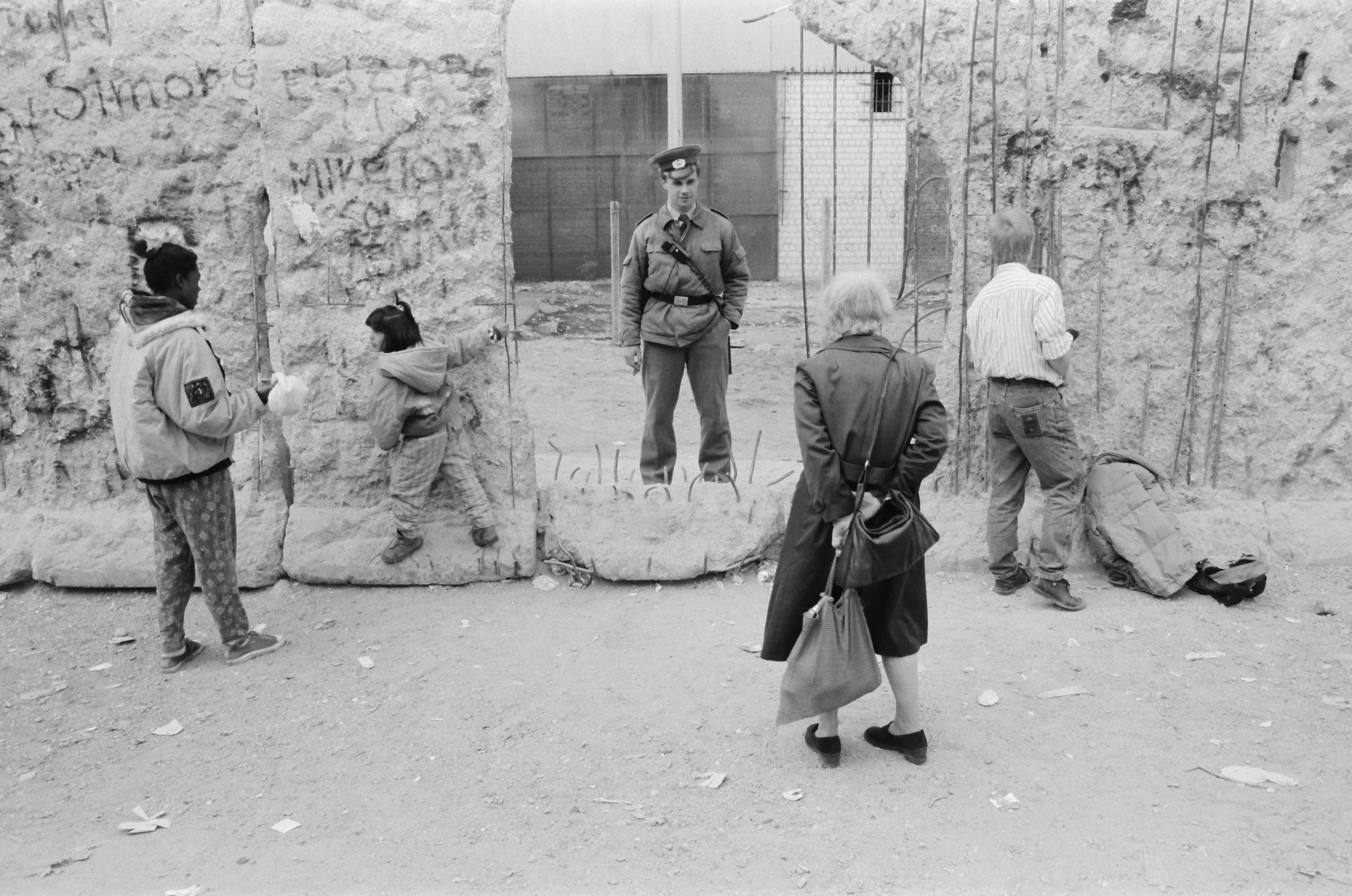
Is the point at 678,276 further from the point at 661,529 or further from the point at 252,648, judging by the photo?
the point at 252,648

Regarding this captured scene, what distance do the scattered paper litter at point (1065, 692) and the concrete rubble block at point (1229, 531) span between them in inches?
53.9

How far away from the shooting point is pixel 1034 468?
16.1ft

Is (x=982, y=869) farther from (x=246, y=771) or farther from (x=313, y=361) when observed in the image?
(x=313, y=361)

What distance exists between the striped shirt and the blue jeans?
0.09 m

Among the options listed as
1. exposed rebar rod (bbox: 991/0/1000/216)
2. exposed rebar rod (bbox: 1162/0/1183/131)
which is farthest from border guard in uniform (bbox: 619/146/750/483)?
exposed rebar rod (bbox: 1162/0/1183/131)

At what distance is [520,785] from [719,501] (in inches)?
79.8

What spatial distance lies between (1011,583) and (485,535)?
2318 millimetres

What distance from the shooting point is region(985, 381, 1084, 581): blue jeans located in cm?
477

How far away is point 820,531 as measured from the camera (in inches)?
139

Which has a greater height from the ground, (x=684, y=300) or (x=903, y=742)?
(x=684, y=300)

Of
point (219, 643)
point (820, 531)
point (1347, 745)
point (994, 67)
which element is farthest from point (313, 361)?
point (1347, 745)

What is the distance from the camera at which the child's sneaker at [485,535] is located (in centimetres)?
520

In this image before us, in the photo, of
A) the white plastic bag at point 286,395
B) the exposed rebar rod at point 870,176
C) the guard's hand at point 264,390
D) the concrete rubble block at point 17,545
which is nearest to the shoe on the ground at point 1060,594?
the exposed rebar rod at point 870,176

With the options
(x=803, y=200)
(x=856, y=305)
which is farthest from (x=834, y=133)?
→ (x=856, y=305)
